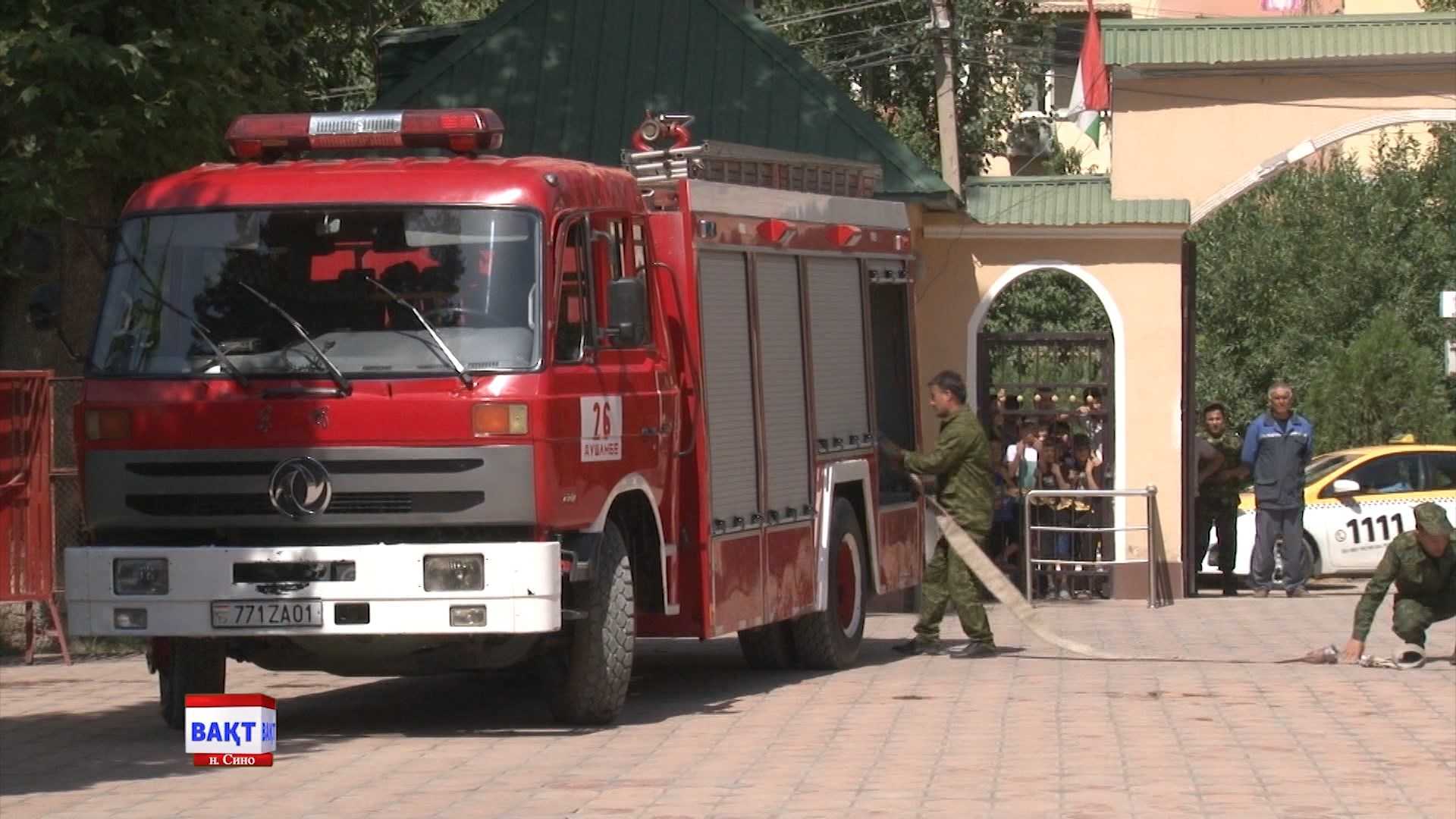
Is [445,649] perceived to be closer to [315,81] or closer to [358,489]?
[358,489]

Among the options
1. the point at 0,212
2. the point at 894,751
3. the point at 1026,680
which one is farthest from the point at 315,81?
the point at 894,751

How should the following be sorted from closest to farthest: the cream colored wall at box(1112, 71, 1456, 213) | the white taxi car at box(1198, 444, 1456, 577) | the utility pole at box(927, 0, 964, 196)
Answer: the white taxi car at box(1198, 444, 1456, 577), the cream colored wall at box(1112, 71, 1456, 213), the utility pole at box(927, 0, 964, 196)

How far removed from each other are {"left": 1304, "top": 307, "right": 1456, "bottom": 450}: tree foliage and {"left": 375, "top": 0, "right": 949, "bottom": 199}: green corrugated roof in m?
17.5

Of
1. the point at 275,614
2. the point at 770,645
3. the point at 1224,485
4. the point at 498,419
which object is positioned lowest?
the point at 770,645

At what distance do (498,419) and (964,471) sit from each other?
5.46 meters

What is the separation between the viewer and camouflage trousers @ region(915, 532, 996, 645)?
1596 cm

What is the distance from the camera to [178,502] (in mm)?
11609

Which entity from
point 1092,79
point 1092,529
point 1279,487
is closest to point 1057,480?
point 1092,529

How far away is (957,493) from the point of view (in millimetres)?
16047

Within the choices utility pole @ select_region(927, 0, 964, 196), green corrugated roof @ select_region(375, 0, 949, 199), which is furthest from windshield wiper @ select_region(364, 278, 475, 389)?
utility pole @ select_region(927, 0, 964, 196)

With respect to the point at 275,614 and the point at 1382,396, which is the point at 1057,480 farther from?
the point at 1382,396

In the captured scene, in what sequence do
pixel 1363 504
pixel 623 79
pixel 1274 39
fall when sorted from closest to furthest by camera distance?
pixel 623 79 → pixel 1363 504 → pixel 1274 39

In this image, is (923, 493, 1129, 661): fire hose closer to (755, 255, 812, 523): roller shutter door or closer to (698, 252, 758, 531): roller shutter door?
(755, 255, 812, 523): roller shutter door

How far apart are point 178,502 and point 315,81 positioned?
12.8 meters
